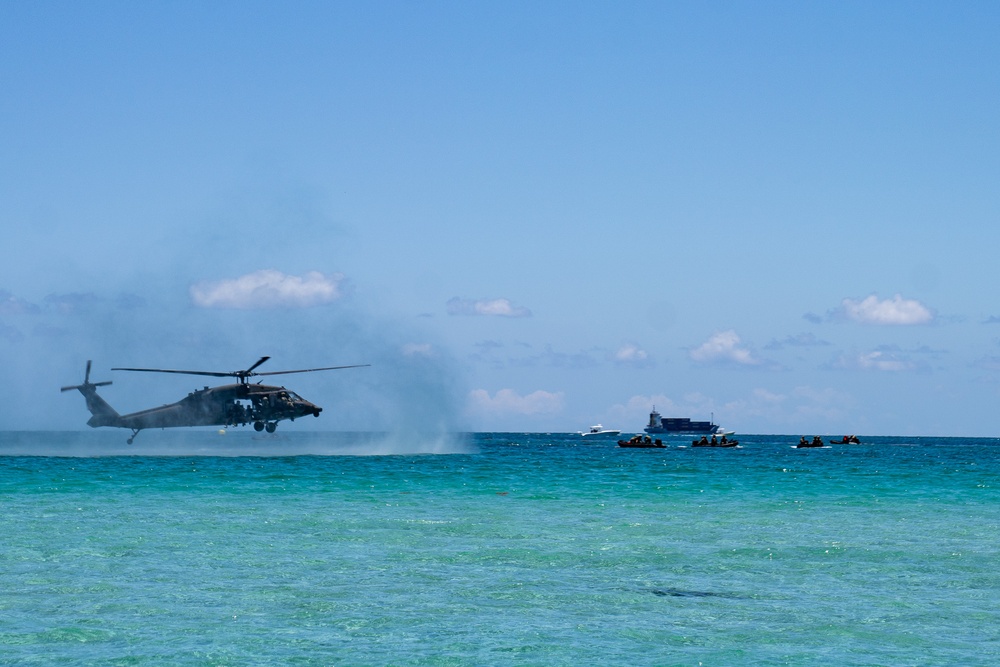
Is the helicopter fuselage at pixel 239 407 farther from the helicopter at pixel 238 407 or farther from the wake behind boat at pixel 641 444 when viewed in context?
the wake behind boat at pixel 641 444

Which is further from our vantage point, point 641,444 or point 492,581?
point 641,444

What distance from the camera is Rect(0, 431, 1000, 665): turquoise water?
740 inches

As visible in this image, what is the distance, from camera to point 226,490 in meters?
58.2

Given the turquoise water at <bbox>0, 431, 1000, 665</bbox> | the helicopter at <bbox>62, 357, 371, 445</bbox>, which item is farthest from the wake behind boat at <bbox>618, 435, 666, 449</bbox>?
the turquoise water at <bbox>0, 431, 1000, 665</bbox>

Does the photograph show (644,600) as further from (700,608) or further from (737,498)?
(737,498)

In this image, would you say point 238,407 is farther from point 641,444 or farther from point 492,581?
point 641,444

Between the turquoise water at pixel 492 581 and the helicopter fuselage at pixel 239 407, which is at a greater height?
the helicopter fuselage at pixel 239 407

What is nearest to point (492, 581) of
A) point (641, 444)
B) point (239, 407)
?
point (239, 407)

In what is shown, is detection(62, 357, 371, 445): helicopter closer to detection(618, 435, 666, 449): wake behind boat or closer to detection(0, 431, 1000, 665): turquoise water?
detection(0, 431, 1000, 665): turquoise water

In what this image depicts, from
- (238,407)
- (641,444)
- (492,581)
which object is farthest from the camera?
(641,444)

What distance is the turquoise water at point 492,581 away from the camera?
1880 cm

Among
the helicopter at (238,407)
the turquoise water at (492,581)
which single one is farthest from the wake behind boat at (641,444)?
the turquoise water at (492,581)

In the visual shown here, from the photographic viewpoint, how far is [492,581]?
25859 millimetres

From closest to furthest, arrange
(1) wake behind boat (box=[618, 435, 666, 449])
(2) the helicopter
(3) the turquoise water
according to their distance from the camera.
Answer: (3) the turquoise water < (2) the helicopter < (1) wake behind boat (box=[618, 435, 666, 449])
